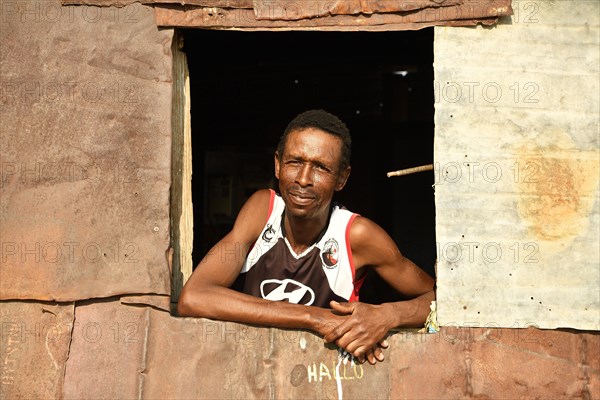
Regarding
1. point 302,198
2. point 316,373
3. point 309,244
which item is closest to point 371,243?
point 309,244

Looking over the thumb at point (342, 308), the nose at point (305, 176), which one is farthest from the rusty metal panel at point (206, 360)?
the nose at point (305, 176)

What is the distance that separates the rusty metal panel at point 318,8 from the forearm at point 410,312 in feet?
5.16

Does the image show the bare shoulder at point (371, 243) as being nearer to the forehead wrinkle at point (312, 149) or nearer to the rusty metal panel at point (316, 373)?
the forehead wrinkle at point (312, 149)

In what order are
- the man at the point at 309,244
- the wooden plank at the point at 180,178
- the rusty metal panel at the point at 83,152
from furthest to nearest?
the man at the point at 309,244 < the wooden plank at the point at 180,178 < the rusty metal panel at the point at 83,152

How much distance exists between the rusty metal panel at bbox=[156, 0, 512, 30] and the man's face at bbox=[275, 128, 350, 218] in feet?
2.10

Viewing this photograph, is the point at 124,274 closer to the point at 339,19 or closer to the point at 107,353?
the point at 107,353

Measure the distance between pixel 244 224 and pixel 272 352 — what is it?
0.82m

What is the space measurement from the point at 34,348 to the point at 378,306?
1797mm

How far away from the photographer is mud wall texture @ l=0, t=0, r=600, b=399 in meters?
3.68

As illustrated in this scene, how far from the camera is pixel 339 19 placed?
3.82 m

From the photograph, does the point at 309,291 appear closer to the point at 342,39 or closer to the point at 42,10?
the point at 42,10

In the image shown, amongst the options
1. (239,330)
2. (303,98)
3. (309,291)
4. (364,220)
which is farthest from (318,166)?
(303,98)

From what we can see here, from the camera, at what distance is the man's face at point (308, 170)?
408cm

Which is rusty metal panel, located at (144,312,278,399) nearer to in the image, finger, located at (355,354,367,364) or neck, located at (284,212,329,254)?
finger, located at (355,354,367,364)
